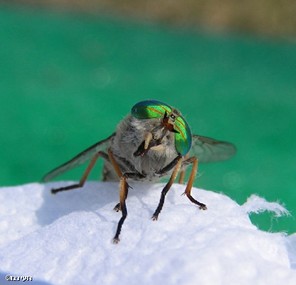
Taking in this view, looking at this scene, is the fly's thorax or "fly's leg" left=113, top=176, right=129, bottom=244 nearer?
"fly's leg" left=113, top=176, right=129, bottom=244

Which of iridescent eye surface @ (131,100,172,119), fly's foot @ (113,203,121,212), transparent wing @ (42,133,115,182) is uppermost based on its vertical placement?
iridescent eye surface @ (131,100,172,119)

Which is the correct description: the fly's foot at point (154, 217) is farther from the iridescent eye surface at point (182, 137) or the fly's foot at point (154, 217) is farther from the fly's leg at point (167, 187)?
the iridescent eye surface at point (182, 137)

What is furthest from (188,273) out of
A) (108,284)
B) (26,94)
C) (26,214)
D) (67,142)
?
(26,94)

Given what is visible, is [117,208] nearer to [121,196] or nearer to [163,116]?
[121,196]

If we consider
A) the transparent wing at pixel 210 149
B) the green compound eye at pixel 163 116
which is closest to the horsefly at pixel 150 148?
the green compound eye at pixel 163 116

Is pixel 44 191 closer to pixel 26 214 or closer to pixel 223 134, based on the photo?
pixel 26 214

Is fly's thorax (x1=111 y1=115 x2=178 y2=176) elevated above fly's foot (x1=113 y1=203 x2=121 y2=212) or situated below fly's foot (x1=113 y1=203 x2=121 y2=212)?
above

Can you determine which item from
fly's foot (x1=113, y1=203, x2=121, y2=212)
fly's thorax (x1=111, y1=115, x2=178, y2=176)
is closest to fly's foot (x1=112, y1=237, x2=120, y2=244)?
fly's foot (x1=113, y1=203, x2=121, y2=212)

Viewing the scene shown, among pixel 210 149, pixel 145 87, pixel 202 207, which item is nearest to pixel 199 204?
pixel 202 207

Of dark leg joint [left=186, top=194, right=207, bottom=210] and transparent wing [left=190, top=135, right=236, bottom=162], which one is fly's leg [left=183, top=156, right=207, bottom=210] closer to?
dark leg joint [left=186, top=194, right=207, bottom=210]
